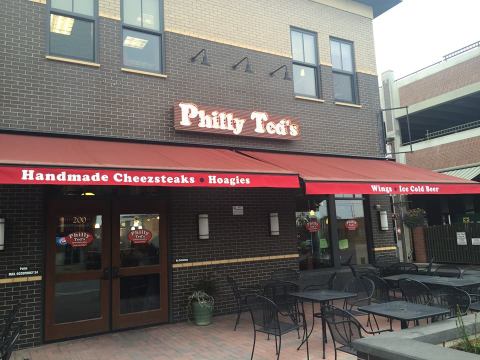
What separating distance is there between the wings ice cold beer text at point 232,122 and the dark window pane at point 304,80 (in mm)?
1159

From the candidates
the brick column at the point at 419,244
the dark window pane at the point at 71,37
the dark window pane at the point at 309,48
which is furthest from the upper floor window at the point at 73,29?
the brick column at the point at 419,244

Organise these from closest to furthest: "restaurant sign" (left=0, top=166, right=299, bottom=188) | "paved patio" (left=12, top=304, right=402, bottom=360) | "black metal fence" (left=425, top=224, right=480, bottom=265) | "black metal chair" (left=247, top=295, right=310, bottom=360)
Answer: "restaurant sign" (left=0, top=166, right=299, bottom=188)
"black metal chair" (left=247, top=295, right=310, bottom=360)
"paved patio" (left=12, top=304, right=402, bottom=360)
"black metal fence" (left=425, top=224, right=480, bottom=265)

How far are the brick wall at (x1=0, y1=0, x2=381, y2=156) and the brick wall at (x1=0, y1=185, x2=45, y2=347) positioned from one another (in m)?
1.19

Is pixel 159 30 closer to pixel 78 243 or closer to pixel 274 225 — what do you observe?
pixel 78 243

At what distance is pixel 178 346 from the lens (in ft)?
21.8

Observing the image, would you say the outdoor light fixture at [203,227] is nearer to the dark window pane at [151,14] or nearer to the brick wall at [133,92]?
the brick wall at [133,92]

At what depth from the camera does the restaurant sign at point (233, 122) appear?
867cm

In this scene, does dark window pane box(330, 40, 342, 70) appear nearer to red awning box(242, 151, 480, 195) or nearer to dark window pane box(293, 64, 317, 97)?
dark window pane box(293, 64, 317, 97)

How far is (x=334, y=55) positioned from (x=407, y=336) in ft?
29.7

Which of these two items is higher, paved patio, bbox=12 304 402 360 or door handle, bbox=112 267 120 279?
door handle, bbox=112 267 120 279

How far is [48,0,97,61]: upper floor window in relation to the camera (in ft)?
25.6

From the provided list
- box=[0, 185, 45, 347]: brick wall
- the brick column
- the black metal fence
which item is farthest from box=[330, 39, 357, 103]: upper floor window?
the brick column

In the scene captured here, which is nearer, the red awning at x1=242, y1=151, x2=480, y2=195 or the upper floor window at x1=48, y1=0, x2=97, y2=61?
the red awning at x1=242, y1=151, x2=480, y2=195

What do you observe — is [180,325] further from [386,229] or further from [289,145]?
[386,229]
